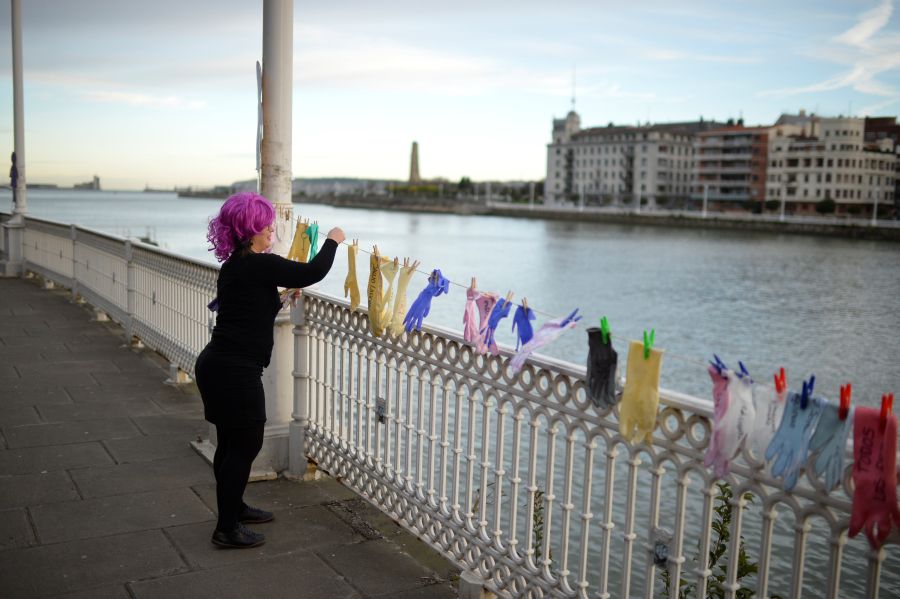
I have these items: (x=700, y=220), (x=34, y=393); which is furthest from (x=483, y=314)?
(x=700, y=220)

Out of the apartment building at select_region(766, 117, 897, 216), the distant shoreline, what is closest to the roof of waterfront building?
the distant shoreline

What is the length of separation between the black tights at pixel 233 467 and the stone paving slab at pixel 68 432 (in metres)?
2.46

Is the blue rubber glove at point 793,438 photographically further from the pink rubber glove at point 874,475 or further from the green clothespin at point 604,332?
the green clothespin at point 604,332

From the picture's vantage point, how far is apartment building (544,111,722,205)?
167 m

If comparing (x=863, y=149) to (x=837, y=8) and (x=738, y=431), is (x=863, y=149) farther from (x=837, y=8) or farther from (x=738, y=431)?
(x=738, y=431)

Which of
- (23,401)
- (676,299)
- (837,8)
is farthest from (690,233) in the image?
(23,401)

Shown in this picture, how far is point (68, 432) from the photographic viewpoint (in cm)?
658

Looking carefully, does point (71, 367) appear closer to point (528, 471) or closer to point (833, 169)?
point (528, 471)

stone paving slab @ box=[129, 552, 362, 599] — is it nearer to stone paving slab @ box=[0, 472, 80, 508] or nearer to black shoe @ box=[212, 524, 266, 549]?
black shoe @ box=[212, 524, 266, 549]

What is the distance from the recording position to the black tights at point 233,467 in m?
4.37

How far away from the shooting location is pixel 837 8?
11988cm

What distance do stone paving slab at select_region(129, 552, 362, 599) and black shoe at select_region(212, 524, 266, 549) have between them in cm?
17

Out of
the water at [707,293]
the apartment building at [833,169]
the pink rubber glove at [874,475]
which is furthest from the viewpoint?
the apartment building at [833,169]

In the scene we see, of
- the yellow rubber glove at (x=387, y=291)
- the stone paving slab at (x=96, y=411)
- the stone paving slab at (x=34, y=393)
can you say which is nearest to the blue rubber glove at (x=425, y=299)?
the yellow rubber glove at (x=387, y=291)
